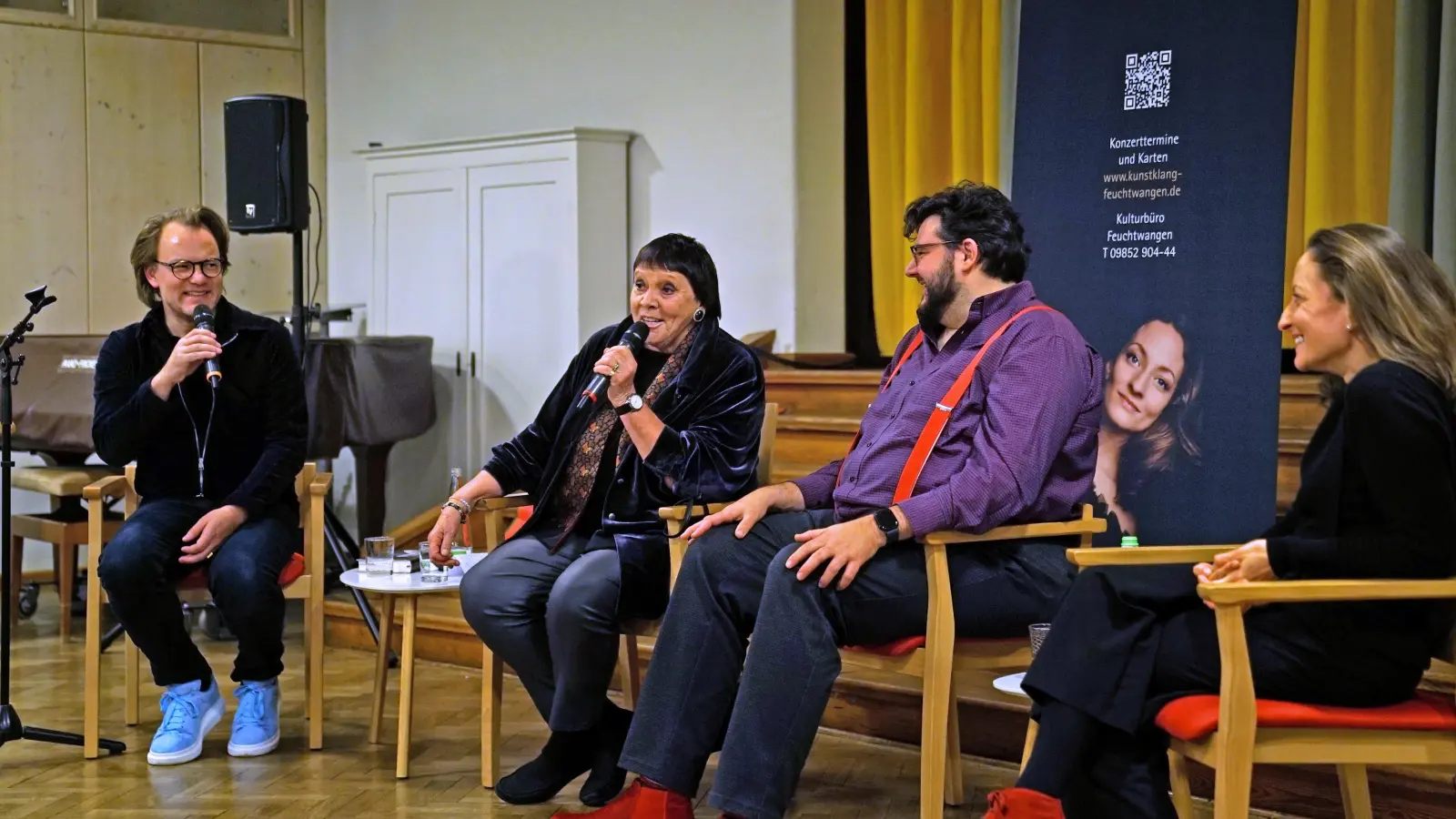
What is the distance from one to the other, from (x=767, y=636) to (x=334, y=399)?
131 inches

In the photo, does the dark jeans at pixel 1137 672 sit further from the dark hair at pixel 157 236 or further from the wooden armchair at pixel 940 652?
the dark hair at pixel 157 236

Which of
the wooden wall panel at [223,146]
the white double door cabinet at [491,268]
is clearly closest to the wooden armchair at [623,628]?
the white double door cabinet at [491,268]

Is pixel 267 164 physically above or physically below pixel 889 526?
above

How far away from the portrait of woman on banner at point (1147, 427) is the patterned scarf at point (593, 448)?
0.94 meters

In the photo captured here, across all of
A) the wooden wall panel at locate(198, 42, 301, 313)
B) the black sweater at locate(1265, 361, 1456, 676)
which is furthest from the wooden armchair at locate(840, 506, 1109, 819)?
the wooden wall panel at locate(198, 42, 301, 313)

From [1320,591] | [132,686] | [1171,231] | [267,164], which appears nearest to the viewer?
[1320,591]

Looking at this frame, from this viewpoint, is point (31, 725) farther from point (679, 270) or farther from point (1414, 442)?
point (1414, 442)

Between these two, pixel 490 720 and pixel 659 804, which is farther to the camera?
pixel 490 720

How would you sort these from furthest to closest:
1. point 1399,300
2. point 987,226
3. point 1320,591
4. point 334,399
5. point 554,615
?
point 334,399
point 554,615
point 987,226
point 1399,300
point 1320,591

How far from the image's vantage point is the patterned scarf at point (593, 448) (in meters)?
3.38

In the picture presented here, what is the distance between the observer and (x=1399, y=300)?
2316 millimetres

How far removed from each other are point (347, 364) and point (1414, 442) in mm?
4216

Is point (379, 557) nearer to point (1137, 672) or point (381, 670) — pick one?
point (381, 670)

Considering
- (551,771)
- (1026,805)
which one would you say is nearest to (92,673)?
(551,771)
